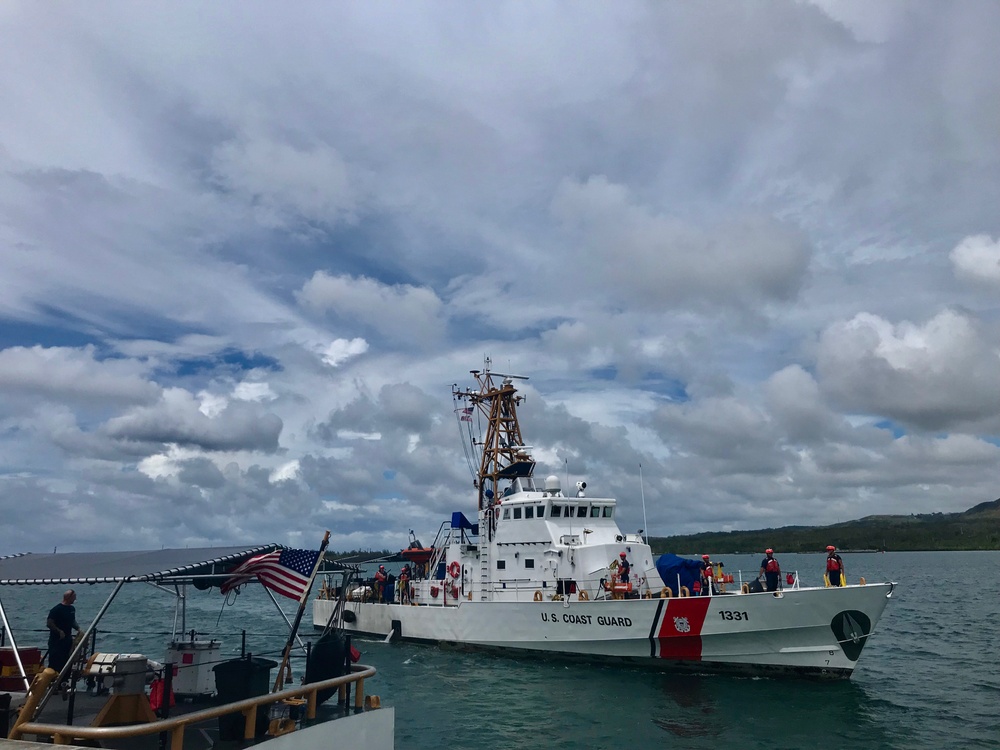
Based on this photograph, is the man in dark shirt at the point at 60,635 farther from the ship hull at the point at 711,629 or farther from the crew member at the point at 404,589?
the crew member at the point at 404,589

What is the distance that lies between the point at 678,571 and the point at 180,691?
17306 mm

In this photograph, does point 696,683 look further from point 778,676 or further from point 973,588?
point 973,588

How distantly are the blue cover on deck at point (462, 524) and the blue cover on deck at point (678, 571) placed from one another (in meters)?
9.37

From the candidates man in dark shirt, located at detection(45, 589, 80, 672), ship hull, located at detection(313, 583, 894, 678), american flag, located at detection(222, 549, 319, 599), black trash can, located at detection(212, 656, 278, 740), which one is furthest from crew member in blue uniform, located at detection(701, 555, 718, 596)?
man in dark shirt, located at detection(45, 589, 80, 672)

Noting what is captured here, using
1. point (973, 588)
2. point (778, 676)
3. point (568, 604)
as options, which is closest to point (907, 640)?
point (778, 676)

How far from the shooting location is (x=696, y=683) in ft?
72.6

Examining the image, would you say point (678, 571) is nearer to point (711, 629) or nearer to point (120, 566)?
point (711, 629)

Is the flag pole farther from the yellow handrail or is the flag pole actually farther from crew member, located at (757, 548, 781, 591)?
crew member, located at (757, 548, 781, 591)

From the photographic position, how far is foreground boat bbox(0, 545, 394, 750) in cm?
703

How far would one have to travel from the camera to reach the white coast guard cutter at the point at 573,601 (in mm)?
21641

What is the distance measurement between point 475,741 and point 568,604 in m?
8.73

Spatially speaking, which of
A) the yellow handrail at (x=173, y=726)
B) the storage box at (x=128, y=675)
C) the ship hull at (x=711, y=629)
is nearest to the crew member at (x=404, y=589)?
the ship hull at (x=711, y=629)

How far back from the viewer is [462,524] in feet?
101

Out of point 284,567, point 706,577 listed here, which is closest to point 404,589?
point 706,577
